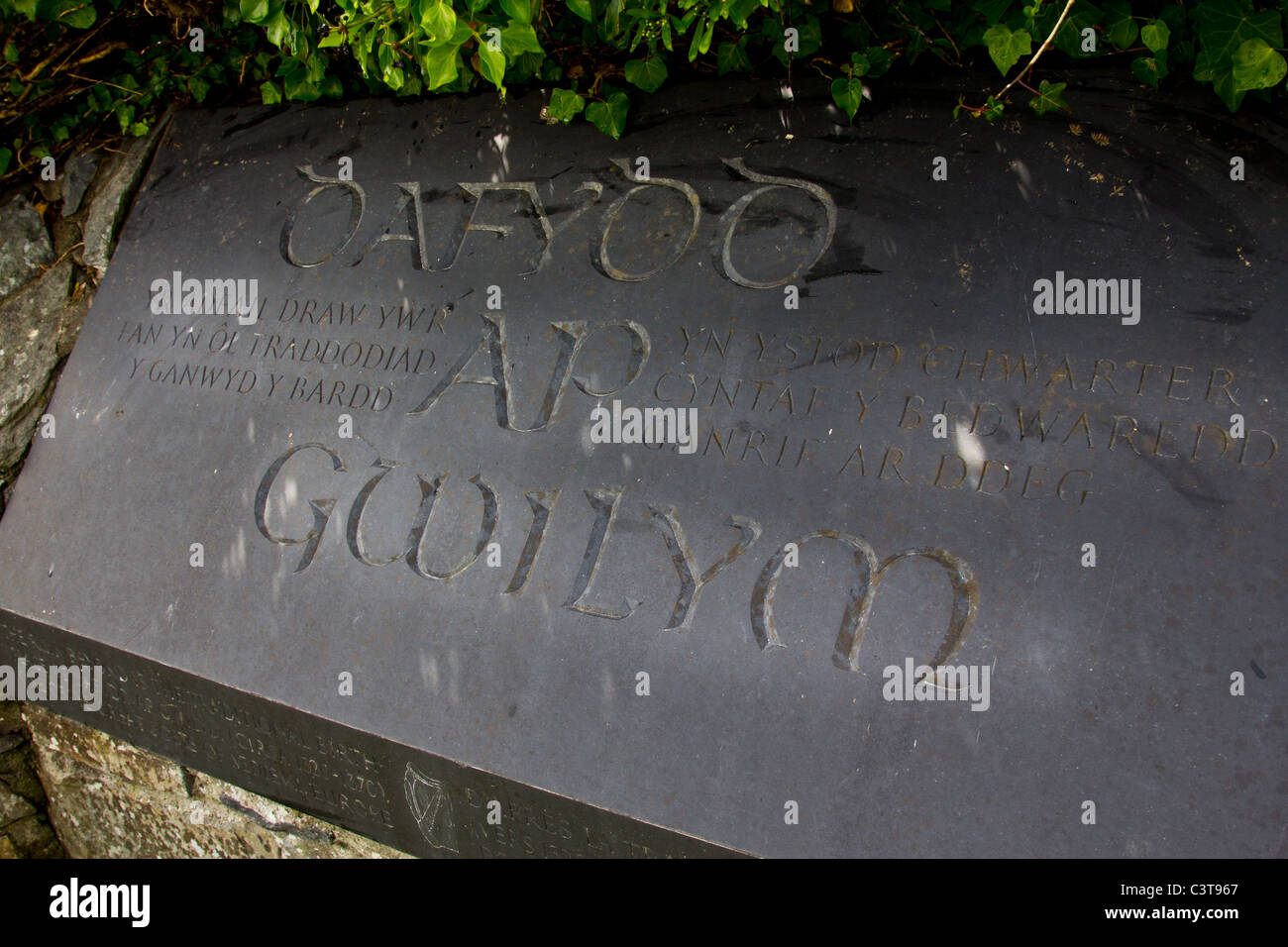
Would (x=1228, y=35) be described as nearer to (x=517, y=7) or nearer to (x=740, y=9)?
(x=740, y=9)

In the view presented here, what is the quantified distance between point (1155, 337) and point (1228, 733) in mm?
703

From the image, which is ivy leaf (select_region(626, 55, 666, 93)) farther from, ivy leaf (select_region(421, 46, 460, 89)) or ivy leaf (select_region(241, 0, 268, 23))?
ivy leaf (select_region(241, 0, 268, 23))

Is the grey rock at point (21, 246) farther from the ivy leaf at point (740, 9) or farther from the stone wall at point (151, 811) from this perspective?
the ivy leaf at point (740, 9)

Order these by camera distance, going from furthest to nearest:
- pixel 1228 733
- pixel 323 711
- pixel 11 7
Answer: pixel 11 7, pixel 323 711, pixel 1228 733

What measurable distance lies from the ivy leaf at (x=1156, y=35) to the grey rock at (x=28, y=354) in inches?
123

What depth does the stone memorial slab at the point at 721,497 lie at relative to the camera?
153 cm

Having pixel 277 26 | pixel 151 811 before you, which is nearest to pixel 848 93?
pixel 277 26

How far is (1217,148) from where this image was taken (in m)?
1.77

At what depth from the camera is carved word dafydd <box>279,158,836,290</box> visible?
6.64 ft

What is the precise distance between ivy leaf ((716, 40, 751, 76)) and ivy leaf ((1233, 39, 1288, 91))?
100 centimetres

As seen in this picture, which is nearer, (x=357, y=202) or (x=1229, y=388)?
(x=1229, y=388)

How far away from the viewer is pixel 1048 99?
6.09 ft

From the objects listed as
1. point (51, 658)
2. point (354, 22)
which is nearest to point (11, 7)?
point (354, 22)

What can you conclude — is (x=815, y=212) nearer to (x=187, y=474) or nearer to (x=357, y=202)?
(x=357, y=202)
